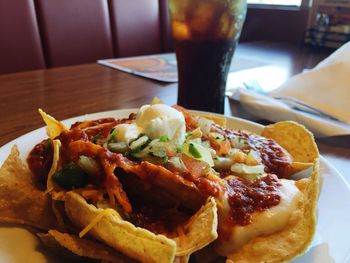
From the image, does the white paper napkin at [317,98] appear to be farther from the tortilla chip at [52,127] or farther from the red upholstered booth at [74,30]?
the red upholstered booth at [74,30]

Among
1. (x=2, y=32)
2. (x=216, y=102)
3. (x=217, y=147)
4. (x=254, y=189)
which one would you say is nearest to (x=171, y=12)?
(x=216, y=102)

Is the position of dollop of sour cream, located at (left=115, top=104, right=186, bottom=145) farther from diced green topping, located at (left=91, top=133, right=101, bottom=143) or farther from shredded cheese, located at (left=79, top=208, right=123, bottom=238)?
shredded cheese, located at (left=79, top=208, right=123, bottom=238)

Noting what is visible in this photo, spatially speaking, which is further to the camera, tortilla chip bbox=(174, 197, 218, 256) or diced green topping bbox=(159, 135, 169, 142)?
diced green topping bbox=(159, 135, 169, 142)

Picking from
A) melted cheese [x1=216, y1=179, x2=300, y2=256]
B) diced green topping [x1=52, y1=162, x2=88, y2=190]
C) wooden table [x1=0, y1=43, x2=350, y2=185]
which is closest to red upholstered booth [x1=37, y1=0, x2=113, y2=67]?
wooden table [x1=0, y1=43, x2=350, y2=185]

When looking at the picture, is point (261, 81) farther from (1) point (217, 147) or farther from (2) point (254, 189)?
(2) point (254, 189)

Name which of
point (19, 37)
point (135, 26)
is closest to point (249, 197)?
point (19, 37)

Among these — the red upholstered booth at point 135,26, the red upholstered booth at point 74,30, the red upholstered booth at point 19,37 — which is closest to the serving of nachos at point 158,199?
the red upholstered booth at point 19,37
